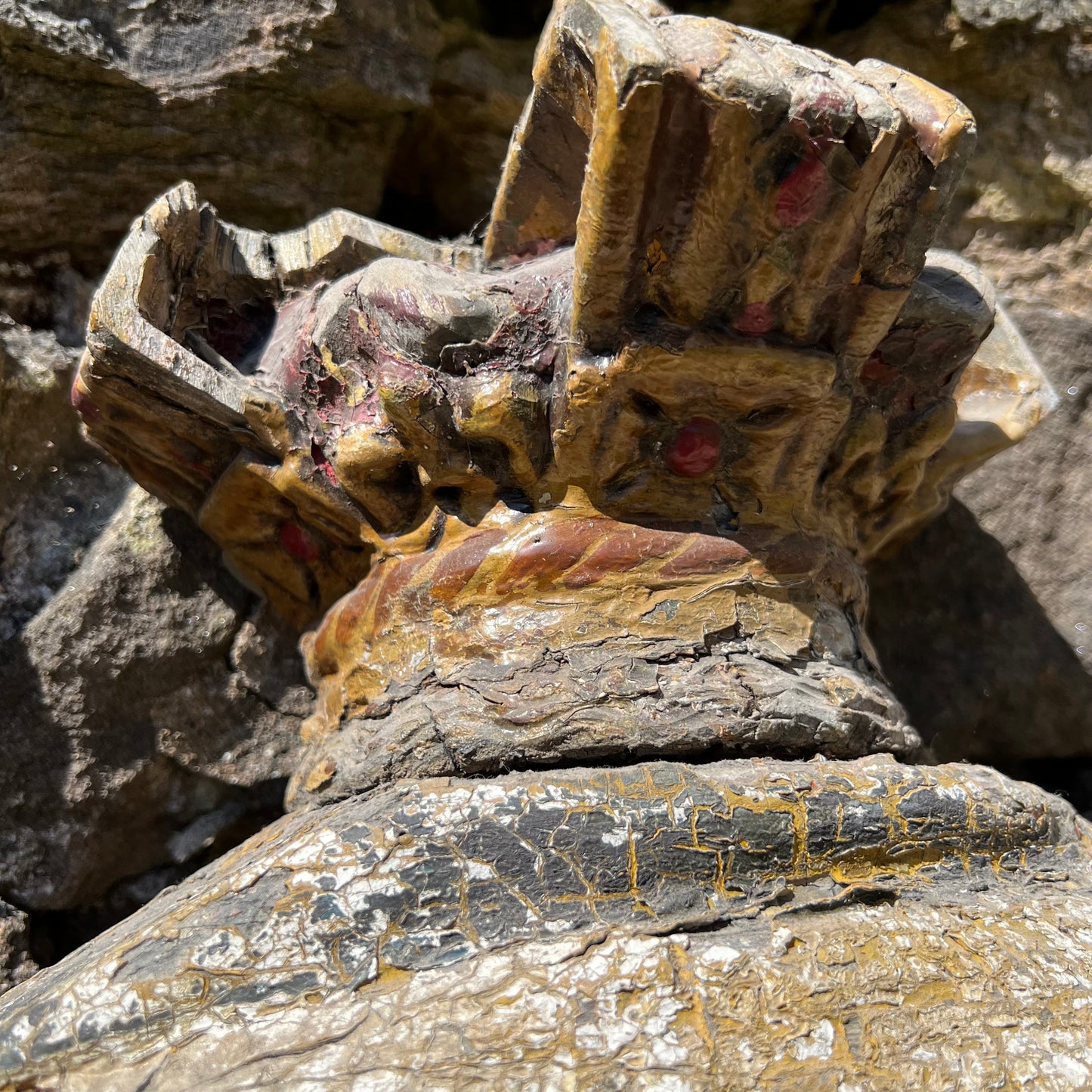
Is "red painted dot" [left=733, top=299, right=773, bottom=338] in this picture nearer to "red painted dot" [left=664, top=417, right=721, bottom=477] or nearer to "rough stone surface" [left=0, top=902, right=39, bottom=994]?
"red painted dot" [left=664, top=417, right=721, bottom=477]

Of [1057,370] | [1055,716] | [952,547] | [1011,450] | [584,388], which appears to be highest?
[584,388]

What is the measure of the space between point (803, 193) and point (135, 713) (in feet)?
3.77

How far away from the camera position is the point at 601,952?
0.77m

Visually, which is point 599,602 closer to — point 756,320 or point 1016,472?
point 756,320

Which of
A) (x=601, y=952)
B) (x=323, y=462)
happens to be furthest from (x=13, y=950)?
(x=601, y=952)

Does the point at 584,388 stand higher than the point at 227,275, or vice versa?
the point at 227,275

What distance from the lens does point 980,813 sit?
93cm

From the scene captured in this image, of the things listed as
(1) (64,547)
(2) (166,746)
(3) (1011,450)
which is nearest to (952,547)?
(3) (1011,450)

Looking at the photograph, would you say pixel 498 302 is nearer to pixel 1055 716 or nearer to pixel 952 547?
pixel 952 547

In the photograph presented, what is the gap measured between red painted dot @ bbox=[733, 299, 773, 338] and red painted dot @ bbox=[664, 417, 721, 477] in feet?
0.40

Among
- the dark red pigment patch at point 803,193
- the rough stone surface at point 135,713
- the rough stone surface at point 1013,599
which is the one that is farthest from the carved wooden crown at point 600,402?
the rough stone surface at point 1013,599

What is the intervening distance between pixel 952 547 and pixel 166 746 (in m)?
1.37

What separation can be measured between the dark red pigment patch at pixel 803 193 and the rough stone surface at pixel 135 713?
1.03 m

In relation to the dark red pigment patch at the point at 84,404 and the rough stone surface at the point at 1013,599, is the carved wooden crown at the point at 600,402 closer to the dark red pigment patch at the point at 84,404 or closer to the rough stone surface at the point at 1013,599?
the dark red pigment patch at the point at 84,404
